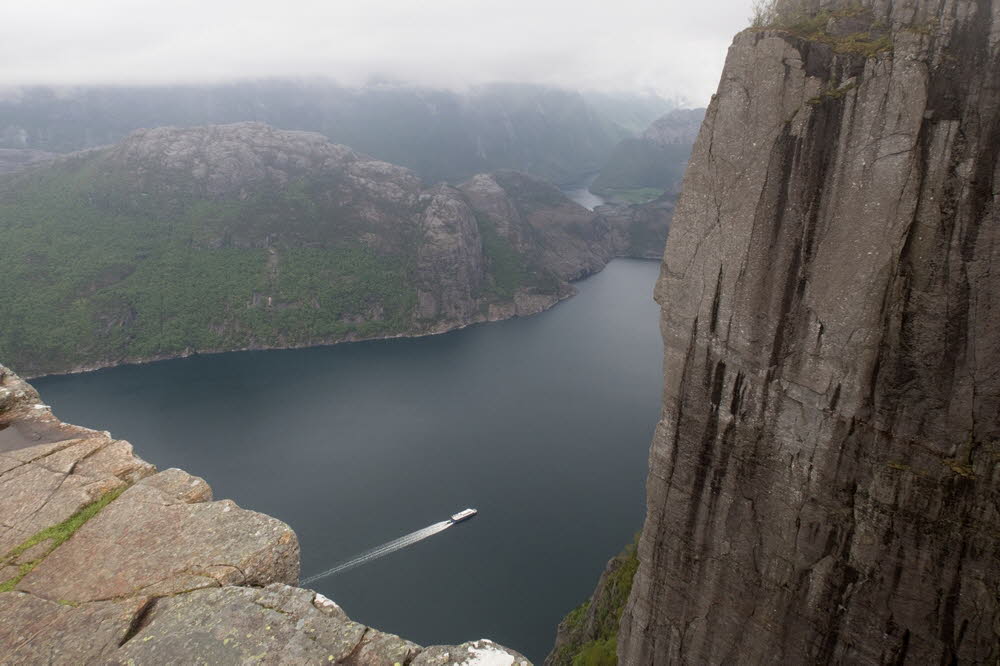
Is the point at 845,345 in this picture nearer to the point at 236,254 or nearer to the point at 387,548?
the point at 387,548

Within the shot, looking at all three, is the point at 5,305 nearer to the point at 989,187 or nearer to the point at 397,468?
the point at 397,468

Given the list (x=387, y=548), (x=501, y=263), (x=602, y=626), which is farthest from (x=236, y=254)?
(x=602, y=626)

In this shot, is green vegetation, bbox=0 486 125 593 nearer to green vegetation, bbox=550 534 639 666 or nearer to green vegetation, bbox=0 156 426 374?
green vegetation, bbox=550 534 639 666

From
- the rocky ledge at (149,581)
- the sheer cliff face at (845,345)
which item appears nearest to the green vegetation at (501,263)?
the sheer cliff face at (845,345)

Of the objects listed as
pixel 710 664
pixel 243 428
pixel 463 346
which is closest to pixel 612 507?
pixel 710 664

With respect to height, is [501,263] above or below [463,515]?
above

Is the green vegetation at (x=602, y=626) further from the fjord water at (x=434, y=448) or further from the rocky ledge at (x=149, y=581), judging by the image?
the rocky ledge at (x=149, y=581)
